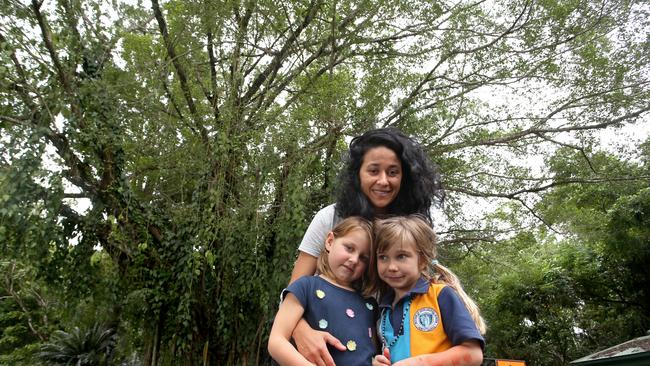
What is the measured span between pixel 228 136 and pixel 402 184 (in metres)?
3.60

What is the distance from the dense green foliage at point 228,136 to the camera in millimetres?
4539

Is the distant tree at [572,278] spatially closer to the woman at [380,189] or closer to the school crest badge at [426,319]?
the woman at [380,189]

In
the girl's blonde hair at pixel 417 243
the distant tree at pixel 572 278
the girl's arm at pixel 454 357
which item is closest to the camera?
the girl's arm at pixel 454 357

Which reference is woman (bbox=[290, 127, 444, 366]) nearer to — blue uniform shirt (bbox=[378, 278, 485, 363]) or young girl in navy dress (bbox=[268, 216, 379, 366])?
young girl in navy dress (bbox=[268, 216, 379, 366])

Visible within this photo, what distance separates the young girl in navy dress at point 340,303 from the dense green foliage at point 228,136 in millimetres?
3220

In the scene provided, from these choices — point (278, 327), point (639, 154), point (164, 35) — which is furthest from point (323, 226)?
point (639, 154)

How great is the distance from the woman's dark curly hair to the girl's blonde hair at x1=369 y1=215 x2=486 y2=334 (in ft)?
0.49

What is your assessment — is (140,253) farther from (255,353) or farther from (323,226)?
(323,226)

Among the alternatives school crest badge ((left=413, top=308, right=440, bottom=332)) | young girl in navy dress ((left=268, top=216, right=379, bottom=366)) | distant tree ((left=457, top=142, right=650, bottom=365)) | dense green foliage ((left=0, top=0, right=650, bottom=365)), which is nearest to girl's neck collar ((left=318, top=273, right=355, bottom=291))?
young girl in navy dress ((left=268, top=216, right=379, bottom=366))

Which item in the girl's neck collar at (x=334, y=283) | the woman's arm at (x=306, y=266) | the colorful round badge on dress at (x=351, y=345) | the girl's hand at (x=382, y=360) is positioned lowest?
the girl's hand at (x=382, y=360)

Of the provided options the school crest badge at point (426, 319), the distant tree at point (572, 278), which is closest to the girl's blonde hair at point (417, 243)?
the school crest badge at point (426, 319)

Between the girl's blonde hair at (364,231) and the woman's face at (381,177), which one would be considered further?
the woman's face at (381,177)

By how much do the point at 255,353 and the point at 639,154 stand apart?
6231 mm

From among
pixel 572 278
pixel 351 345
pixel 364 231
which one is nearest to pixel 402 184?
pixel 364 231
